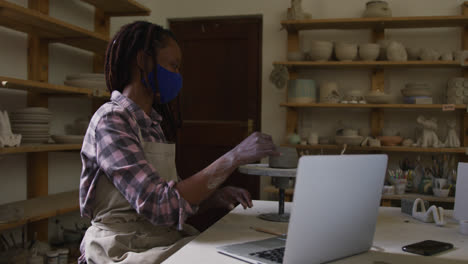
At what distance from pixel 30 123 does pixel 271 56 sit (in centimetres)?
206

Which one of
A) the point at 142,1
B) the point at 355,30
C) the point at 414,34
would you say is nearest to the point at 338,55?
the point at 355,30

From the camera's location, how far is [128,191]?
1.22 m

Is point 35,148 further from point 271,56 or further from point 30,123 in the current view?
point 271,56

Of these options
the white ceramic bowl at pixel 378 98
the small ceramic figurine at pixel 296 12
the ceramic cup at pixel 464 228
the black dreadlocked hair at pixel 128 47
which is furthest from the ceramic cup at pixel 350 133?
the black dreadlocked hair at pixel 128 47

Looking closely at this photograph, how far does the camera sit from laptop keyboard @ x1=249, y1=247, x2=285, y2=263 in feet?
3.32

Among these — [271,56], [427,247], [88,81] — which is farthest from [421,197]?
[88,81]

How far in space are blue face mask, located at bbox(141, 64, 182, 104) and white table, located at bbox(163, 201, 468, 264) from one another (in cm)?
49

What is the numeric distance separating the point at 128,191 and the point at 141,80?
44 centimetres

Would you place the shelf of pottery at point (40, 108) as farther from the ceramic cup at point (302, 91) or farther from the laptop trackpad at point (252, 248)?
the laptop trackpad at point (252, 248)

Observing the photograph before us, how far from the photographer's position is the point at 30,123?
8.49 ft

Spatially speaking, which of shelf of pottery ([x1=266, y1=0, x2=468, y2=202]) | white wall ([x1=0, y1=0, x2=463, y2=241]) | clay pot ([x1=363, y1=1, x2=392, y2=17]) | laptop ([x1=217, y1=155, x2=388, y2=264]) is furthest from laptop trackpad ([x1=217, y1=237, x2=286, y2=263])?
clay pot ([x1=363, y1=1, x2=392, y2=17])

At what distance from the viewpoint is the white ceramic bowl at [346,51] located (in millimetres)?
3471

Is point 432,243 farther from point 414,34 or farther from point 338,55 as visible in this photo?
point 414,34

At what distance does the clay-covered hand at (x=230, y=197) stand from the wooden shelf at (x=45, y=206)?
1.23 m
